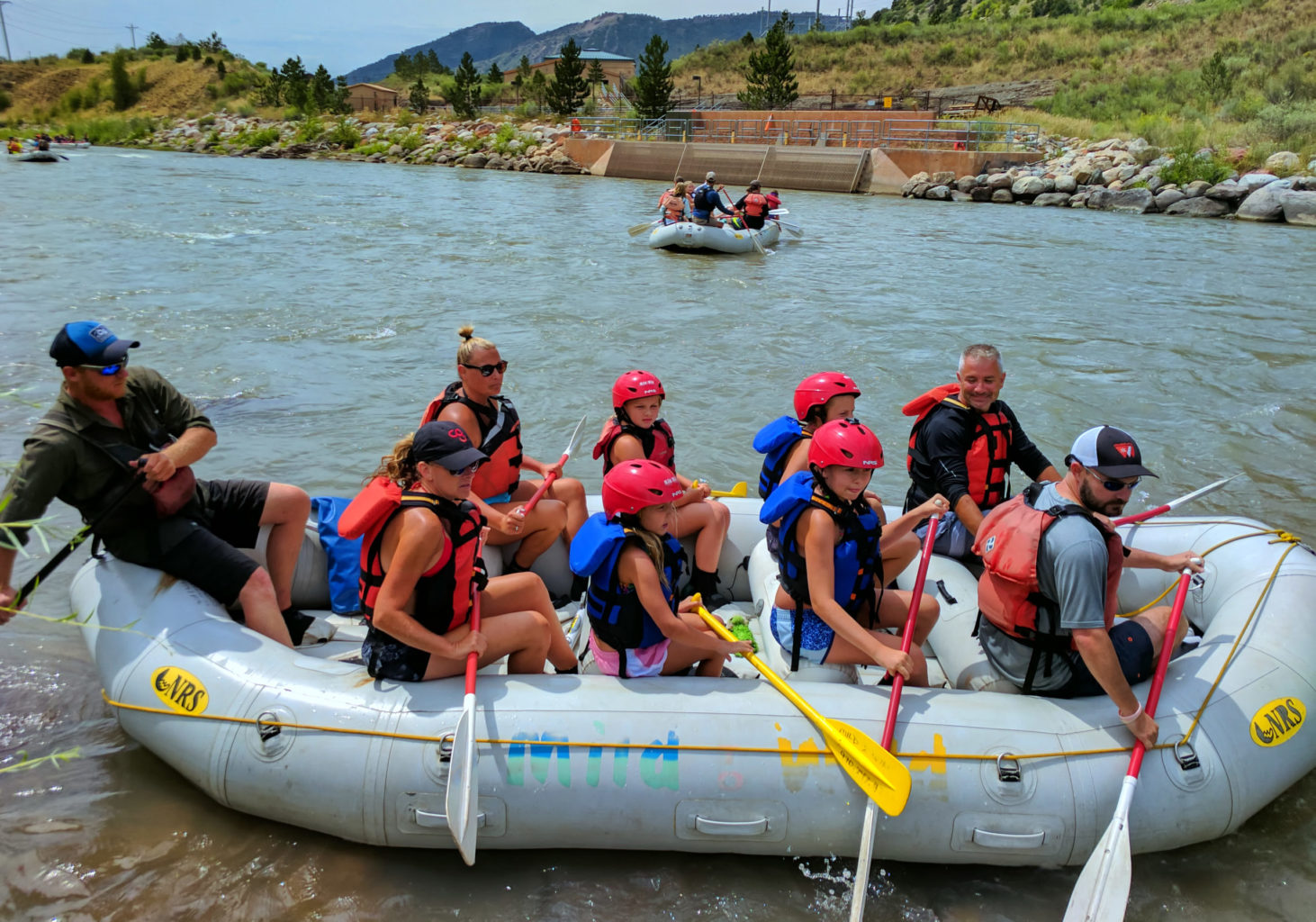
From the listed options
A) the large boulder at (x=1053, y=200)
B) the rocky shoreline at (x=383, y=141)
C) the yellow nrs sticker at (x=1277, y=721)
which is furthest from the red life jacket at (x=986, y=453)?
the rocky shoreline at (x=383, y=141)

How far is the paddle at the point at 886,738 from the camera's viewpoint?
264 cm

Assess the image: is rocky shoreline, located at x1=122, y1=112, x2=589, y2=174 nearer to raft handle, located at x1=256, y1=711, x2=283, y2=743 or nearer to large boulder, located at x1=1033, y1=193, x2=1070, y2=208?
large boulder, located at x1=1033, y1=193, x2=1070, y2=208

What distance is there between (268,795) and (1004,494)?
3.19 meters

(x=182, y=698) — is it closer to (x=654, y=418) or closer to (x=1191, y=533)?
(x=654, y=418)

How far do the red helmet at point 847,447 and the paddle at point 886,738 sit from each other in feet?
1.89

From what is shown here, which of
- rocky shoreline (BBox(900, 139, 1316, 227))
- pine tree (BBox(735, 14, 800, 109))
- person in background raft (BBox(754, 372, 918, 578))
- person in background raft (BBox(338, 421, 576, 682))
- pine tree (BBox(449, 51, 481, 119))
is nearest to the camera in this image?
person in background raft (BBox(338, 421, 576, 682))

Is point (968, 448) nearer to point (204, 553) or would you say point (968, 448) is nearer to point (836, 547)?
point (836, 547)

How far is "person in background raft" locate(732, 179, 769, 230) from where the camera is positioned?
50.8 ft

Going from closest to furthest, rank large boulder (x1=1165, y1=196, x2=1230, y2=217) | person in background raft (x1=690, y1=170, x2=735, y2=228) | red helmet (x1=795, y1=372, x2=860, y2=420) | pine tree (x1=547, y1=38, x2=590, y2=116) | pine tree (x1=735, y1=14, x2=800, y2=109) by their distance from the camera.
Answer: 1. red helmet (x1=795, y1=372, x2=860, y2=420)
2. person in background raft (x1=690, y1=170, x2=735, y2=228)
3. large boulder (x1=1165, y1=196, x2=1230, y2=217)
4. pine tree (x1=735, y1=14, x2=800, y2=109)
5. pine tree (x1=547, y1=38, x2=590, y2=116)

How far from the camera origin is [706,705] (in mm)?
2975

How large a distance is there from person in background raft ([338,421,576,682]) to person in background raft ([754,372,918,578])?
4.05ft

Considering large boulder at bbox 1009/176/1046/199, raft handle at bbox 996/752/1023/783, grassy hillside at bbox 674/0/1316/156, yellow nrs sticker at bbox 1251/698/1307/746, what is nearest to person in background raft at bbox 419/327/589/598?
raft handle at bbox 996/752/1023/783

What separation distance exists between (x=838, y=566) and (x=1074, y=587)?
0.76 meters

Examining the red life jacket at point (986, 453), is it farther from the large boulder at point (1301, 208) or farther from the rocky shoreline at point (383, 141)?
the rocky shoreline at point (383, 141)
